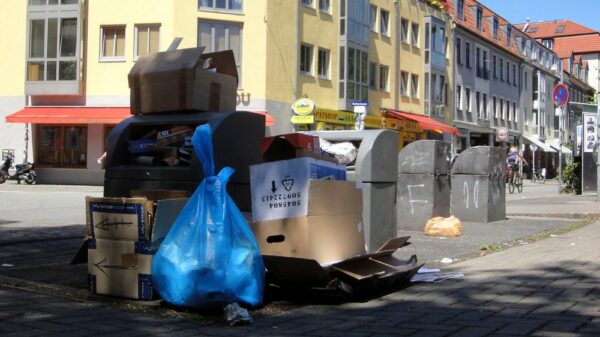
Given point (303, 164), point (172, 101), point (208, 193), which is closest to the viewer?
point (208, 193)

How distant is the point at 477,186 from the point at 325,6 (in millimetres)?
21722

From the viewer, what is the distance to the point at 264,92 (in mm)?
29406

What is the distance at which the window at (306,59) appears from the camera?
3159cm

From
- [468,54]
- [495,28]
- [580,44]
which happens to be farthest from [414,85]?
[580,44]

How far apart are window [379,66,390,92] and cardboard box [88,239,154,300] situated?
33.4 metres

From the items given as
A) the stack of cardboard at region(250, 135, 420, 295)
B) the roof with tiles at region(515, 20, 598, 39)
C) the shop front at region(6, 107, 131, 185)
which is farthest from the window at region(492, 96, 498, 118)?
the stack of cardboard at region(250, 135, 420, 295)

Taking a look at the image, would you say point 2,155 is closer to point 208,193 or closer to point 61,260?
point 61,260

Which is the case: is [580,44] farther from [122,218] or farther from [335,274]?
[122,218]

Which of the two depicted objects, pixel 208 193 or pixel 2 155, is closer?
pixel 208 193

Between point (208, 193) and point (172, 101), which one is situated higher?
point (172, 101)

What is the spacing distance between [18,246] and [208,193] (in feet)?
14.5

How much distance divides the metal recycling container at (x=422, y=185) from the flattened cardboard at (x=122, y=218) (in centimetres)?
696

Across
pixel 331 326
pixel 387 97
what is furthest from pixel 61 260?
pixel 387 97

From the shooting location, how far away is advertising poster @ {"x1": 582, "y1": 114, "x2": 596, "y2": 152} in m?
22.2
